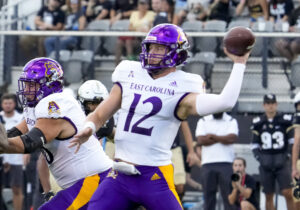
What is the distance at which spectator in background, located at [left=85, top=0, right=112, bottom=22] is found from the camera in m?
12.9

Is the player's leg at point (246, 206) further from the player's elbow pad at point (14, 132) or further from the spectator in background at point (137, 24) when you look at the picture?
the player's elbow pad at point (14, 132)

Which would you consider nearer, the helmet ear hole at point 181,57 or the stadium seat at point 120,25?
the helmet ear hole at point 181,57

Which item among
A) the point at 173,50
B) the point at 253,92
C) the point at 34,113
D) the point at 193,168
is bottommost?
the point at 193,168

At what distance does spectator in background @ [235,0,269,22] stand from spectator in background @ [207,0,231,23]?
22cm

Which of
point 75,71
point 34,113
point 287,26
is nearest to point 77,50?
point 75,71

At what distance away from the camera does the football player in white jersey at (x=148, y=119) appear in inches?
213

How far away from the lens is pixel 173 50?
5.62 metres

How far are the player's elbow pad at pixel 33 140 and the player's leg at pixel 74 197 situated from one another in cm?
59

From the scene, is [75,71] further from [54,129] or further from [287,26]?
[54,129]

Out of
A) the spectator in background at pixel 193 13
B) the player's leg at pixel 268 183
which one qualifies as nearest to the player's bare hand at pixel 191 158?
the player's leg at pixel 268 183

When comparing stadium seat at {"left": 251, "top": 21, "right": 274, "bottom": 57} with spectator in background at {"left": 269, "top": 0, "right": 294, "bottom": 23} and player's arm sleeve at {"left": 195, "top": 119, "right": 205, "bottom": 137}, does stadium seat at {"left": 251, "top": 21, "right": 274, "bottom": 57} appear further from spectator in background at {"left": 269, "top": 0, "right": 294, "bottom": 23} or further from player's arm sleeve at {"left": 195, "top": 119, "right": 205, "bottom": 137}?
player's arm sleeve at {"left": 195, "top": 119, "right": 205, "bottom": 137}

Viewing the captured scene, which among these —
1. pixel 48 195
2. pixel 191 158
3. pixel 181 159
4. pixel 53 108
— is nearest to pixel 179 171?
pixel 181 159

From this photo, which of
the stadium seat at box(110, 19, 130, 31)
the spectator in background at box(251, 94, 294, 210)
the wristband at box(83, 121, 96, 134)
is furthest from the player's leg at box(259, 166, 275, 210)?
the wristband at box(83, 121, 96, 134)

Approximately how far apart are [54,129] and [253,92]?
5603mm
